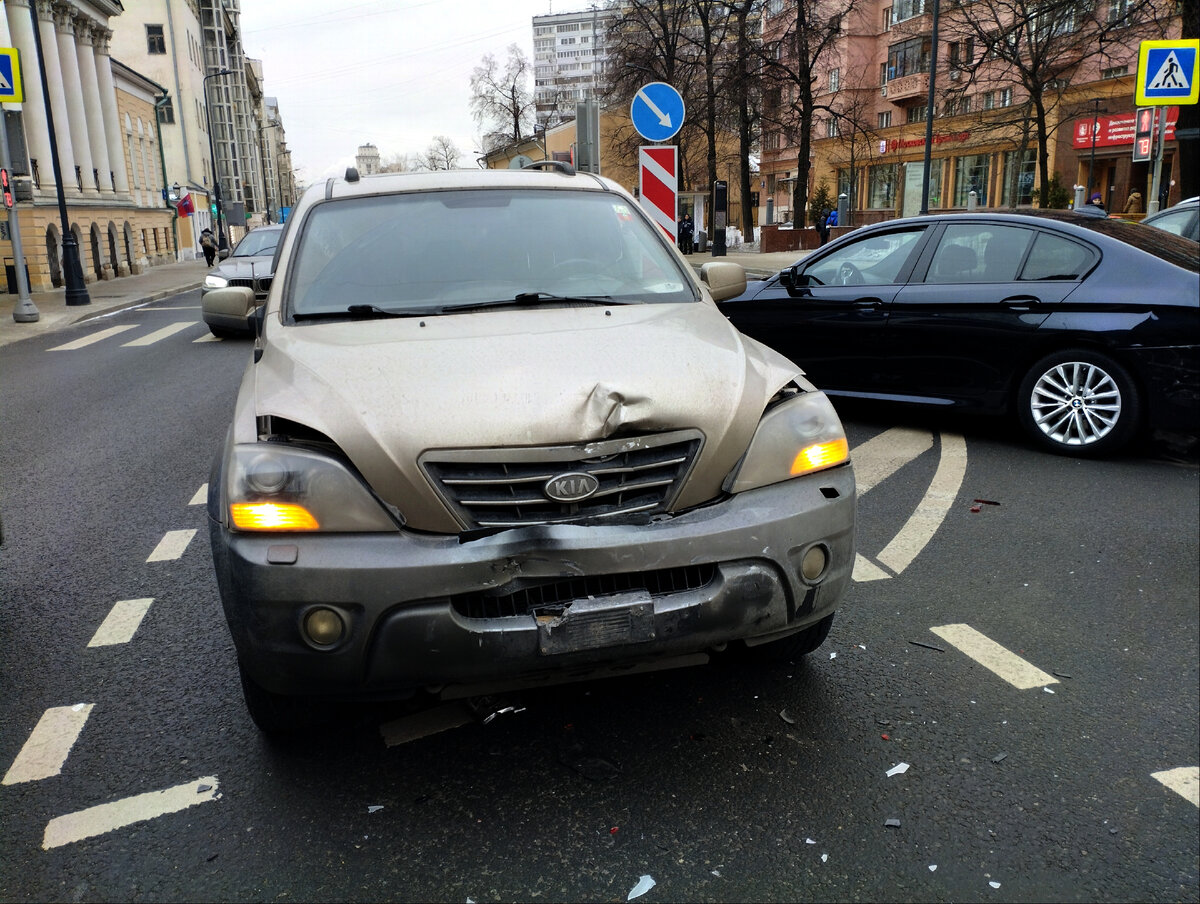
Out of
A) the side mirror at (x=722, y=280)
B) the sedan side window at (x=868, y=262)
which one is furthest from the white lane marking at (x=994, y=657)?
the sedan side window at (x=868, y=262)

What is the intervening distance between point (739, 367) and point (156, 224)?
1996 inches

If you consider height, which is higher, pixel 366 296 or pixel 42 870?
pixel 366 296

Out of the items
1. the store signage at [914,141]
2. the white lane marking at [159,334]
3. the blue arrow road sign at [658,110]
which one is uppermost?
the store signage at [914,141]

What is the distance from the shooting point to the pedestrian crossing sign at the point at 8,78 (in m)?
16.8

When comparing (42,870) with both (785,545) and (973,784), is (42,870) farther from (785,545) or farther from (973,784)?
(973,784)

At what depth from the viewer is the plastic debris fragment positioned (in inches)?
94.0

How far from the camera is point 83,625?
4.11 meters

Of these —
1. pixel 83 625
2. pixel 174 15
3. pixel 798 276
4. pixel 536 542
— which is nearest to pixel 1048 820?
pixel 536 542

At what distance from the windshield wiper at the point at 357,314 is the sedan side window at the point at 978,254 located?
463cm

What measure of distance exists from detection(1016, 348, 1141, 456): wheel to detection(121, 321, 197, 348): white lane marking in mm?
12790

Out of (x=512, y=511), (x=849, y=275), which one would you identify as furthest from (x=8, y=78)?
(x=512, y=511)

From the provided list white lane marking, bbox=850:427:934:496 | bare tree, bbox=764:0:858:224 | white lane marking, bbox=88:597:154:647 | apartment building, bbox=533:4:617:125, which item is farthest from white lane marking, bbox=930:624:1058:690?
apartment building, bbox=533:4:617:125

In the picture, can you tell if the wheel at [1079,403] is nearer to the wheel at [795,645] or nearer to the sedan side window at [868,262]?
the sedan side window at [868,262]

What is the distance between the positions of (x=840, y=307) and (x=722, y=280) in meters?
3.26
